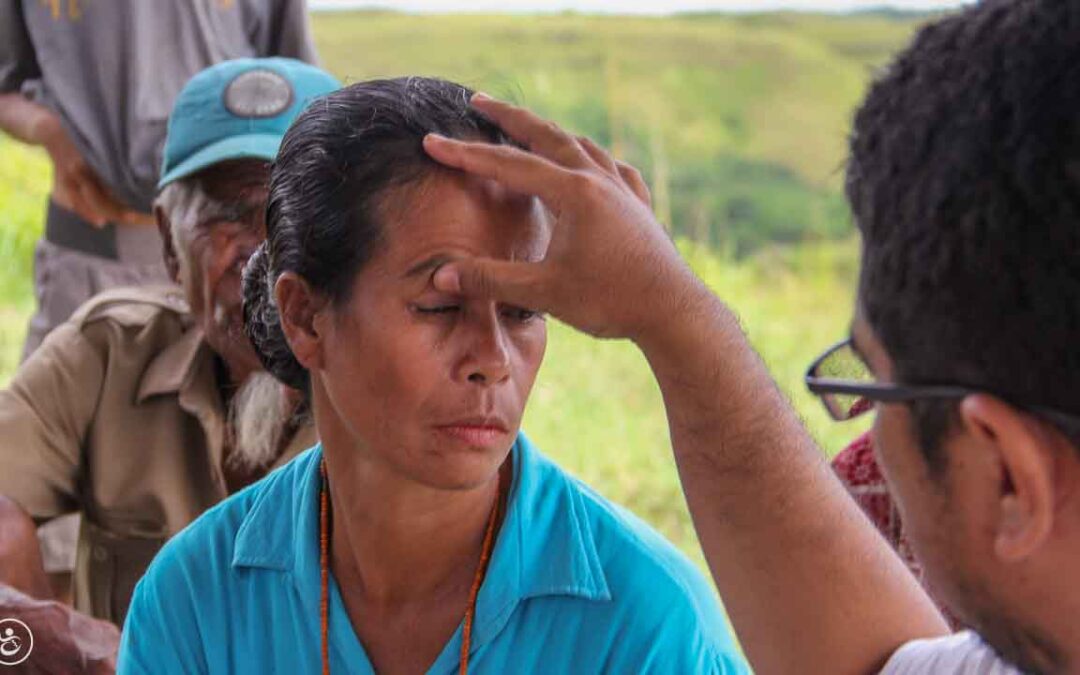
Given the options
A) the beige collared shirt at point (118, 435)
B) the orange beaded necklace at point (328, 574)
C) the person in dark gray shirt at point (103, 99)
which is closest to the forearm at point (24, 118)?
the person in dark gray shirt at point (103, 99)

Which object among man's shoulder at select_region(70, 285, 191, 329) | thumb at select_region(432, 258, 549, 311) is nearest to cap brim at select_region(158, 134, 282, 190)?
man's shoulder at select_region(70, 285, 191, 329)

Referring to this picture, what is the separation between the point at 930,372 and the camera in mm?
1327

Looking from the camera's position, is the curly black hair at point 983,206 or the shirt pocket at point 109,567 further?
the shirt pocket at point 109,567

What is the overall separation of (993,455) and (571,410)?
194 inches

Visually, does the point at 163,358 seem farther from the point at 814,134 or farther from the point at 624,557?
the point at 814,134

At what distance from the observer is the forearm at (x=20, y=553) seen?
2746 mm

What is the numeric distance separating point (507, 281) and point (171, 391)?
1.39 m

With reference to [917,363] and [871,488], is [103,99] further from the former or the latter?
[917,363]

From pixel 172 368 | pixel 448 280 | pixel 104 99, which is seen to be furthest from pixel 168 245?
pixel 448 280

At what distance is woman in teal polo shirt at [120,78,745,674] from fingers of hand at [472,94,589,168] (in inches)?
5.4

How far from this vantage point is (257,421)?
9.36 ft

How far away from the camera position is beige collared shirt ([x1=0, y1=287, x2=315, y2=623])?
2.92 metres

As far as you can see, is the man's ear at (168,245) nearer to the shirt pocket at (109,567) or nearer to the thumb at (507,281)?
the shirt pocket at (109,567)

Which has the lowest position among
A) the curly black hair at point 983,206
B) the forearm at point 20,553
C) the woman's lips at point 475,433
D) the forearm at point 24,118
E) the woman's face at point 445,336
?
the forearm at point 20,553
